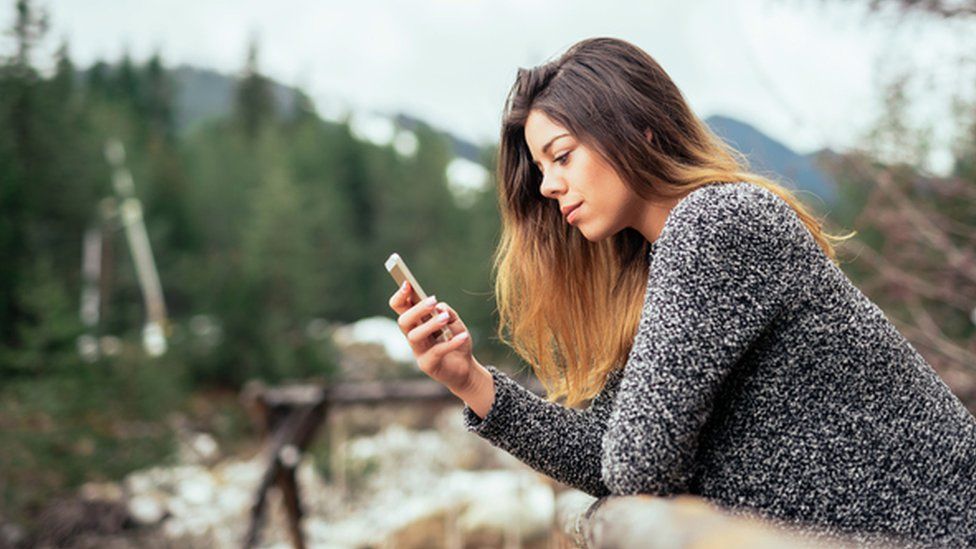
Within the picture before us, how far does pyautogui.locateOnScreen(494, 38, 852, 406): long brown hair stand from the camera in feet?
4.47

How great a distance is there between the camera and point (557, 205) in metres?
1.59

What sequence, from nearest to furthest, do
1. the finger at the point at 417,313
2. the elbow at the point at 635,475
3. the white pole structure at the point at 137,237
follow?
1. the elbow at the point at 635,475
2. the finger at the point at 417,313
3. the white pole structure at the point at 137,237

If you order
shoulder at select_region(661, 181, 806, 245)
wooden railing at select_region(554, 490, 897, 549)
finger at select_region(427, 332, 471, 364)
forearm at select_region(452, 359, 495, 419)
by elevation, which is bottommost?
forearm at select_region(452, 359, 495, 419)

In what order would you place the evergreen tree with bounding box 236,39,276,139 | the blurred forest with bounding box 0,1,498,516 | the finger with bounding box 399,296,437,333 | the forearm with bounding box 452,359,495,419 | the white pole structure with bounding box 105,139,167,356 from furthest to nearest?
the evergreen tree with bounding box 236,39,276,139 → the white pole structure with bounding box 105,139,167,356 → the blurred forest with bounding box 0,1,498,516 → the forearm with bounding box 452,359,495,419 → the finger with bounding box 399,296,437,333

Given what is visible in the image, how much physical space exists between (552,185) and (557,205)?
18cm

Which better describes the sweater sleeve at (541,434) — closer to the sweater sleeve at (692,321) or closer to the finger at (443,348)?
the finger at (443,348)

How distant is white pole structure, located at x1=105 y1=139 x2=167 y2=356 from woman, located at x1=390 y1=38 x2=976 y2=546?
1761 cm

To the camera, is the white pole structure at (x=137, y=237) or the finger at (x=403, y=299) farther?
the white pole structure at (x=137, y=237)

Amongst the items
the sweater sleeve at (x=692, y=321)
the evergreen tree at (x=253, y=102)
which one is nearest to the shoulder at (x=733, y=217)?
the sweater sleeve at (x=692, y=321)

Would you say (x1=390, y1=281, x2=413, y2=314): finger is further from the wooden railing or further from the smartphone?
the wooden railing

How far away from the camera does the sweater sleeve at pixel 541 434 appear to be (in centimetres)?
143

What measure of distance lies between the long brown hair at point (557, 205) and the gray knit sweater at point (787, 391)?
7.3 inches

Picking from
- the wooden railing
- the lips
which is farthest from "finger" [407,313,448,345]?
the wooden railing

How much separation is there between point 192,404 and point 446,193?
473 inches
